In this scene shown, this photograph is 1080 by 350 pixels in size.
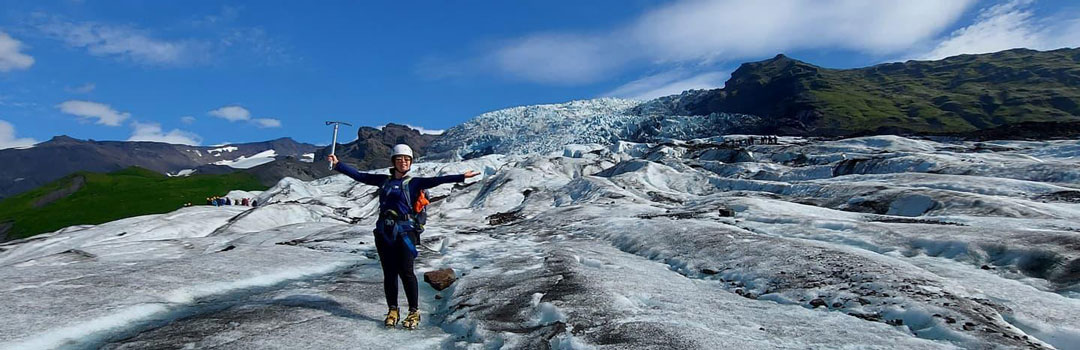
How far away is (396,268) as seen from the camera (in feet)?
28.3

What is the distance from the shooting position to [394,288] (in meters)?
8.71

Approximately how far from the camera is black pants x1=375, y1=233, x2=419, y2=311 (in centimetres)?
851

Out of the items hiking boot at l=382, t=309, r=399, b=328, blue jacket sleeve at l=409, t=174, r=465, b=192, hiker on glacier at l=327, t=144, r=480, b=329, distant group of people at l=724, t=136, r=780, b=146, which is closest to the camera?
hiker on glacier at l=327, t=144, r=480, b=329

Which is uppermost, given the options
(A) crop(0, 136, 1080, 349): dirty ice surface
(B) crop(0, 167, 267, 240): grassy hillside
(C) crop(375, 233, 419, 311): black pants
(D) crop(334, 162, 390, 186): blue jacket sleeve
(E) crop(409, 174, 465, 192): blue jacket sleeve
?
(B) crop(0, 167, 267, 240): grassy hillside

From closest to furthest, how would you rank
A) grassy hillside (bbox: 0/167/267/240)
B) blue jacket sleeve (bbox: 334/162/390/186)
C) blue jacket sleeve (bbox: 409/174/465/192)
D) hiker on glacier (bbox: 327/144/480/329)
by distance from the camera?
1. hiker on glacier (bbox: 327/144/480/329)
2. blue jacket sleeve (bbox: 409/174/465/192)
3. blue jacket sleeve (bbox: 334/162/390/186)
4. grassy hillside (bbox: 0/167/267/240)

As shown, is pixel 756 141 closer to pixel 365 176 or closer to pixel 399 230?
pixel 365 176

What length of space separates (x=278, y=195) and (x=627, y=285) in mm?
91930

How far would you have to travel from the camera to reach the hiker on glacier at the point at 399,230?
8.49m

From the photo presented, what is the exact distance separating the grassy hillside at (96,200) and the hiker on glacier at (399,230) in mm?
155729

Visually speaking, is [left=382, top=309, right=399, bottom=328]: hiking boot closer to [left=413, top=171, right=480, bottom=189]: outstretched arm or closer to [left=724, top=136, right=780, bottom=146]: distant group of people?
[left=413, top=171, right=480, bottom=189]: outstretched arm

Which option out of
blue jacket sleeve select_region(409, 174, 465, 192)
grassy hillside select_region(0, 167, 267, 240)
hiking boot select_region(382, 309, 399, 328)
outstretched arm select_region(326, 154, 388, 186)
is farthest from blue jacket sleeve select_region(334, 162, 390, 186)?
grassy hillside select_region(0, 167, 267, 240)

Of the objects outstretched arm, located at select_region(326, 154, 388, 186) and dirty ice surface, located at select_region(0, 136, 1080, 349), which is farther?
outstretched arm, located at select_region(326, 154, 388, 186)

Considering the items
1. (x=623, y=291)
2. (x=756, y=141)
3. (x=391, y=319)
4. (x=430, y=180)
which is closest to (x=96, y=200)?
(x=756, y=141)

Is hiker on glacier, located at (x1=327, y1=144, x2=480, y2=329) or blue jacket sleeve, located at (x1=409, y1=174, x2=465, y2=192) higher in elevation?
blue jacket sleeve, located at (x1=409, y1=174, x2=465, y2=192)
